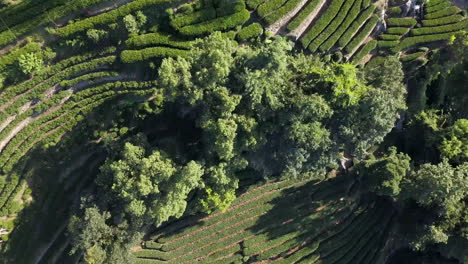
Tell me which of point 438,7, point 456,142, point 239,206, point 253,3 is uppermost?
point 253,3

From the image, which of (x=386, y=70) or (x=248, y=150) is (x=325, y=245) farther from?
(x=386, y=70)

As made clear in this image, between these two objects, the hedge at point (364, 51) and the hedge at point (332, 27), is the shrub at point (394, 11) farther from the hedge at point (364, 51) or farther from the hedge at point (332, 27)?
the hedge at point (332, 27)

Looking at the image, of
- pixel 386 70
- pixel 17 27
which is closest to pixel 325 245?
pixel 386 70

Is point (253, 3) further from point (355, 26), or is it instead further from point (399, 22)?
point (399, 22)

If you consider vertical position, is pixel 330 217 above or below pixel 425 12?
below

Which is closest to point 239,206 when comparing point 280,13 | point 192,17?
point 192,17

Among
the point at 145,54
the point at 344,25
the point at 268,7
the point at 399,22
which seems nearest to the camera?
the point at 145,54

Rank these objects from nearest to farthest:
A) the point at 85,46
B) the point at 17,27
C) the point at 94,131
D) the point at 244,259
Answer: the point at 17,27 < the point at 85,46 < the point at 94,131 < the point at 244,259
